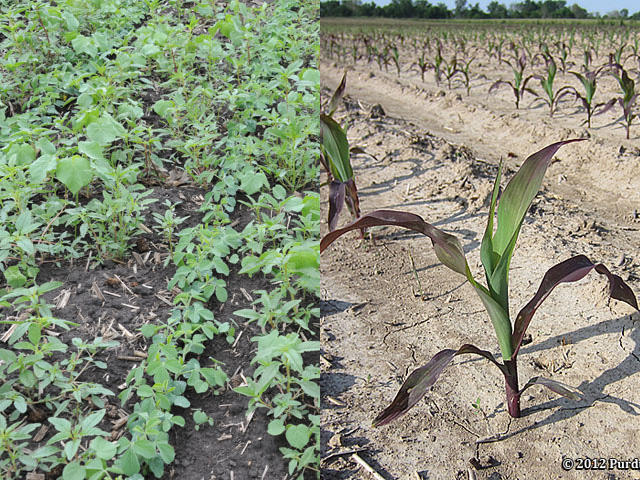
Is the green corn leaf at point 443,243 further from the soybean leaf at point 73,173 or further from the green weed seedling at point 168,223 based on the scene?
the soybean leaf at point 73,173

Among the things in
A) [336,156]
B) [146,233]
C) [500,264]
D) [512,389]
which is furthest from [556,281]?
[146,233]

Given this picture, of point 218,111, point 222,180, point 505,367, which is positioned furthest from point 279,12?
point 505,367

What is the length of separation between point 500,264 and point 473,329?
25.3 inches

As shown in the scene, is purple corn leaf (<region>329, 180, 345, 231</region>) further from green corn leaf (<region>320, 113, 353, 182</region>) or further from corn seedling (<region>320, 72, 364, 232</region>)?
green corn leaf (<region>320, 113, 353, 182</region>)

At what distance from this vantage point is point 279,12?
4371 millimetres

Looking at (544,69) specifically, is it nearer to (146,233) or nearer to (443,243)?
(146,233)

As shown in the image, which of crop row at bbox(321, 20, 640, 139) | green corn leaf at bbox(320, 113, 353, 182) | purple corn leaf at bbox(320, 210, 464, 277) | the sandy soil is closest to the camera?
purple corn leaf at bbox(320, 210, 464, 277)

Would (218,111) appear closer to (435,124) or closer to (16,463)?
(16,463)

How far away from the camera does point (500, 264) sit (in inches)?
58.5

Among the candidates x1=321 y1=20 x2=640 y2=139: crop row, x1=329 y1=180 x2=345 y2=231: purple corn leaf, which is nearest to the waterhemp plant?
x1=329 y1=180 x2=345 y2=231: purple corn leaf

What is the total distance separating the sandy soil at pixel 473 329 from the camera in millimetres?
1539

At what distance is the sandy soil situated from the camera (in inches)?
60.6

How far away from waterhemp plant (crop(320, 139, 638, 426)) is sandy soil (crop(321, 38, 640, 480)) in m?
0.15

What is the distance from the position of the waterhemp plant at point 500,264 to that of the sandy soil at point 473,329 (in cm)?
15
